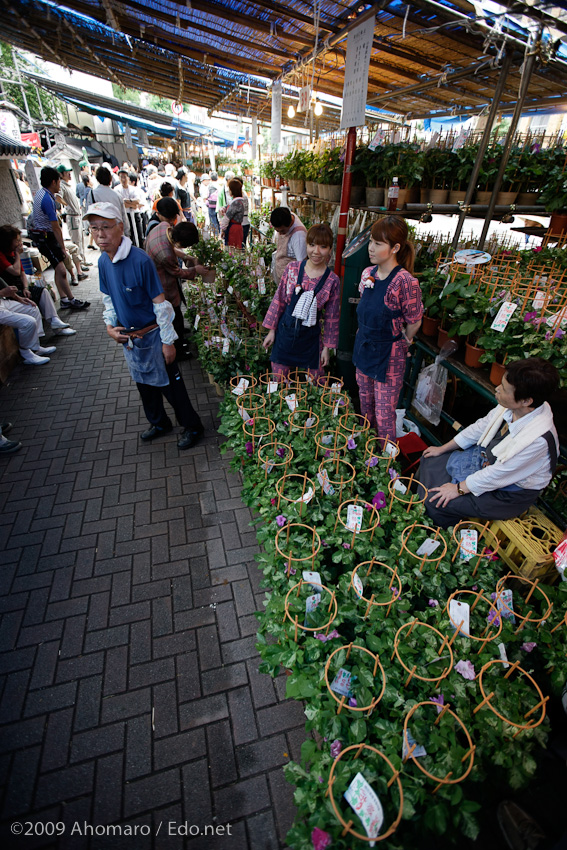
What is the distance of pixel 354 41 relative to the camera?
11.8 ft

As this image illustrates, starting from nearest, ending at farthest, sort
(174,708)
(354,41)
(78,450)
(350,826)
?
(350,826)
(174,708)
(354,41)
(78,450)

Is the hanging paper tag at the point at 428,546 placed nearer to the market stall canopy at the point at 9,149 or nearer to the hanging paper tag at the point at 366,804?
the hanging paper tag at the point at 366,804

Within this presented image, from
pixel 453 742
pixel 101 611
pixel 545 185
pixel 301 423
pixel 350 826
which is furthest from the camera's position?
pixel 545 185

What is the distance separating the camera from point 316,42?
4.07 metres

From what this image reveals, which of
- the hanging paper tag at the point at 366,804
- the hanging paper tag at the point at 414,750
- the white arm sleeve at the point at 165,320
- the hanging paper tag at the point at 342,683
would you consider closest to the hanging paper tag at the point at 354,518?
the hanging paper tag at the point at 342,683

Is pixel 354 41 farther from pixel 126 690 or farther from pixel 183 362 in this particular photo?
pixel 126 690

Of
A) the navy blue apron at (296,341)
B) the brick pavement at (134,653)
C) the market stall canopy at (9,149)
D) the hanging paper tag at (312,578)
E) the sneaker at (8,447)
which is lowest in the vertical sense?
the brick pavement at (134,653)

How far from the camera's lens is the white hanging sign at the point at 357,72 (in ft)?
11.3

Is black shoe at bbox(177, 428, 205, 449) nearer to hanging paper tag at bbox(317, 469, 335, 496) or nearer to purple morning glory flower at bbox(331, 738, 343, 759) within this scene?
hanging paper tag at bbox(317, 469, 335, 496)

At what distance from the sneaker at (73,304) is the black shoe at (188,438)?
4931 millimetres

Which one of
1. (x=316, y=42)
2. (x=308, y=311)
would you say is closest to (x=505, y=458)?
(x=308, y=311)

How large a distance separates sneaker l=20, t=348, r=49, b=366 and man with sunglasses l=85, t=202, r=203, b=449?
2.69m

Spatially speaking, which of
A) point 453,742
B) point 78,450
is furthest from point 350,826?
point 78,450

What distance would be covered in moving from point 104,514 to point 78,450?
3.40ft
